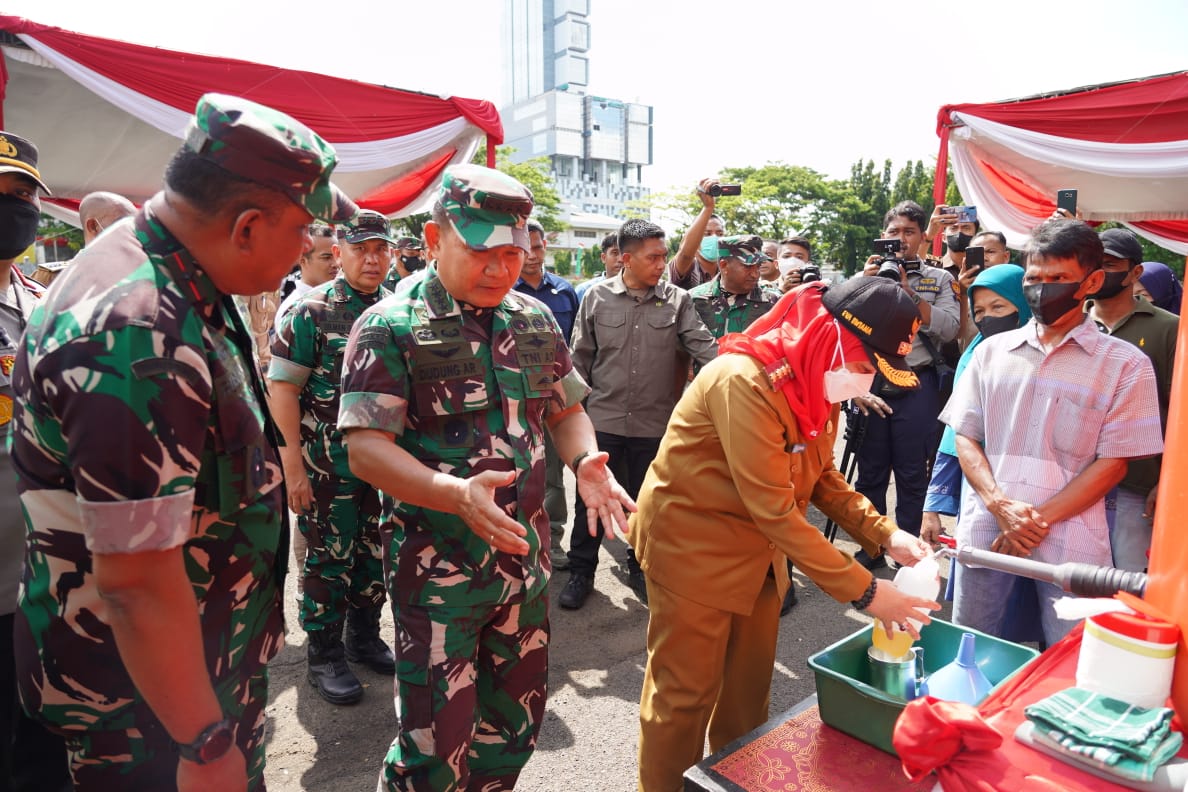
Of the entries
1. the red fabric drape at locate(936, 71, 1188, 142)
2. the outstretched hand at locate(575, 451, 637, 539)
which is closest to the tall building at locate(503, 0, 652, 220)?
the red fabric drape at locate(936, 71, 1188, 142)

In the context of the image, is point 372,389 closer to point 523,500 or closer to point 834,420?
point 523,500

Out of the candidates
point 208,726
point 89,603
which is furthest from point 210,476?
point 208,726

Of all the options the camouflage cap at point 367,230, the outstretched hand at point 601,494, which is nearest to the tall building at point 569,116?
the camouflage cap at point 367,230

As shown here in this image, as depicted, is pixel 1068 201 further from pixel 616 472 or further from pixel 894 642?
pixel 894 642

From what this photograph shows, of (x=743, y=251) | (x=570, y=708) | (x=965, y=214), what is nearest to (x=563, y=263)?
(x=965, y=214)

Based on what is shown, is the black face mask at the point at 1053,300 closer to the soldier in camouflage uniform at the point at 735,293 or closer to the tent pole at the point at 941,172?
the soldier in camouflage uniform at the point at 735,293

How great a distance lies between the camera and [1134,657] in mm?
1073

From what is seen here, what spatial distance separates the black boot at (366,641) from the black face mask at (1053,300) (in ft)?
10.2

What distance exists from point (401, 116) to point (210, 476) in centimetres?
609

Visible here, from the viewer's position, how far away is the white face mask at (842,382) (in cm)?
207

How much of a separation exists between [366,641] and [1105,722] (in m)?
3.21

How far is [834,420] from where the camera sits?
99.5 inches

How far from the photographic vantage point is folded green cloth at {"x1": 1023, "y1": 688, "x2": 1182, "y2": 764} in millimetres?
1000

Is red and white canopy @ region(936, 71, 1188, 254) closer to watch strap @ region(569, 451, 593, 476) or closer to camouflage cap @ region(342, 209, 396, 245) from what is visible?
camouflage cap @ region(342, 209, 396, 245)
